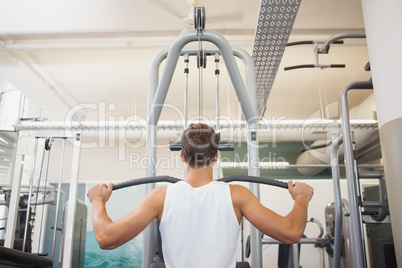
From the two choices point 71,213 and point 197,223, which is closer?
point 197,223

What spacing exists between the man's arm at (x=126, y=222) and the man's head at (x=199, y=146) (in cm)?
17

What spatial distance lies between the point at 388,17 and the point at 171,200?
186 cm

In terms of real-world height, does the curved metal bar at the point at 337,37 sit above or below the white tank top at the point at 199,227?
above

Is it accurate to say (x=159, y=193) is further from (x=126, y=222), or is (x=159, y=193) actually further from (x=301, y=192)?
(x=301, y=192)

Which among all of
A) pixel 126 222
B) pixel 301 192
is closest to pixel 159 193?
pixel 126 222

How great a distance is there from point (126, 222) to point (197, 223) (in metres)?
0.26

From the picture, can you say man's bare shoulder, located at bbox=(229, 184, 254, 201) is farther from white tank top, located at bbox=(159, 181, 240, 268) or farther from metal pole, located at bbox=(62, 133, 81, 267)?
metal pole, located at bbox=(62, 133, 81, 267)

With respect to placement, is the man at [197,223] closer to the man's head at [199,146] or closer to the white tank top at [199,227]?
the white tank top at [199,227]

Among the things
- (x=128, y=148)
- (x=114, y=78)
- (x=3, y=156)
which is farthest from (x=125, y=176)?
(x=114, y=78)

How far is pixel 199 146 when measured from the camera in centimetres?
137

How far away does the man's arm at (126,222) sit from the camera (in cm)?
124

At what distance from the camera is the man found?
1253 millimetres

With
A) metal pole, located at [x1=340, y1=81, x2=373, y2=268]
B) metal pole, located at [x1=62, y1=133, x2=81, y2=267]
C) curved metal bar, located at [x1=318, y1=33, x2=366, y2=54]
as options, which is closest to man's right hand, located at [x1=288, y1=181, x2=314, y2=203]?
metal pole, located at [x1=340, y1=81, x2=373, y2=268]

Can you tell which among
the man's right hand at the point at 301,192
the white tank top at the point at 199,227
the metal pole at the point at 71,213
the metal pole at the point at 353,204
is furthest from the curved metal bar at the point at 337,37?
the metal pole at the point at 71,213
